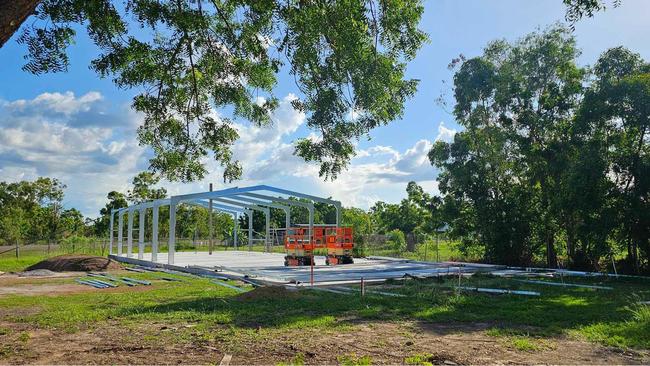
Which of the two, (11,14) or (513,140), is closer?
(11,14)

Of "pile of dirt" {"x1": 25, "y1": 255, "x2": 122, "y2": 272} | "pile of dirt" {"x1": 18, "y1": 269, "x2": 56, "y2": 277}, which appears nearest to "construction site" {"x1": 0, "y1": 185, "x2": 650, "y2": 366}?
"pile of dirt" {"x1": 18, "y1": 269, "x2": 56, "y2": 277}

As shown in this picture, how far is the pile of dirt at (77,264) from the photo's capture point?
2323 centimetres

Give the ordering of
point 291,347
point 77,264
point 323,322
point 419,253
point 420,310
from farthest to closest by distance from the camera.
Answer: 1. point 419,253
2. point 77,264
3. point 420,310
4. point 323,322
5. point 291,347

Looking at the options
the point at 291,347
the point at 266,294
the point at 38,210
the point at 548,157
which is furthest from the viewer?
the point at 38,210

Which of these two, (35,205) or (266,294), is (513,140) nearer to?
(266,294)

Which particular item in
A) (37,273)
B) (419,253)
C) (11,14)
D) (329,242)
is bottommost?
(37,273)

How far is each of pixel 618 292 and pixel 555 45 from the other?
1277 cm

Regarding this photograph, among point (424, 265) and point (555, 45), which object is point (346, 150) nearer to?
point (424, 265)

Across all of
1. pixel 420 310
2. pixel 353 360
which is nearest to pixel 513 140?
pixel 420 310

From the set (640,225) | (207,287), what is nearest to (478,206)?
(640,225)

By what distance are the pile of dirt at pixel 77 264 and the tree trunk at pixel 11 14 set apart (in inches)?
803

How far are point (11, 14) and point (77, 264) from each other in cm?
2126

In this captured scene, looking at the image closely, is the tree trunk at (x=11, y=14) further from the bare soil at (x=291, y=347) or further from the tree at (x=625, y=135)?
the tree at (x=625, y=135)

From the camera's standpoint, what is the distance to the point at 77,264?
23.6 metres
